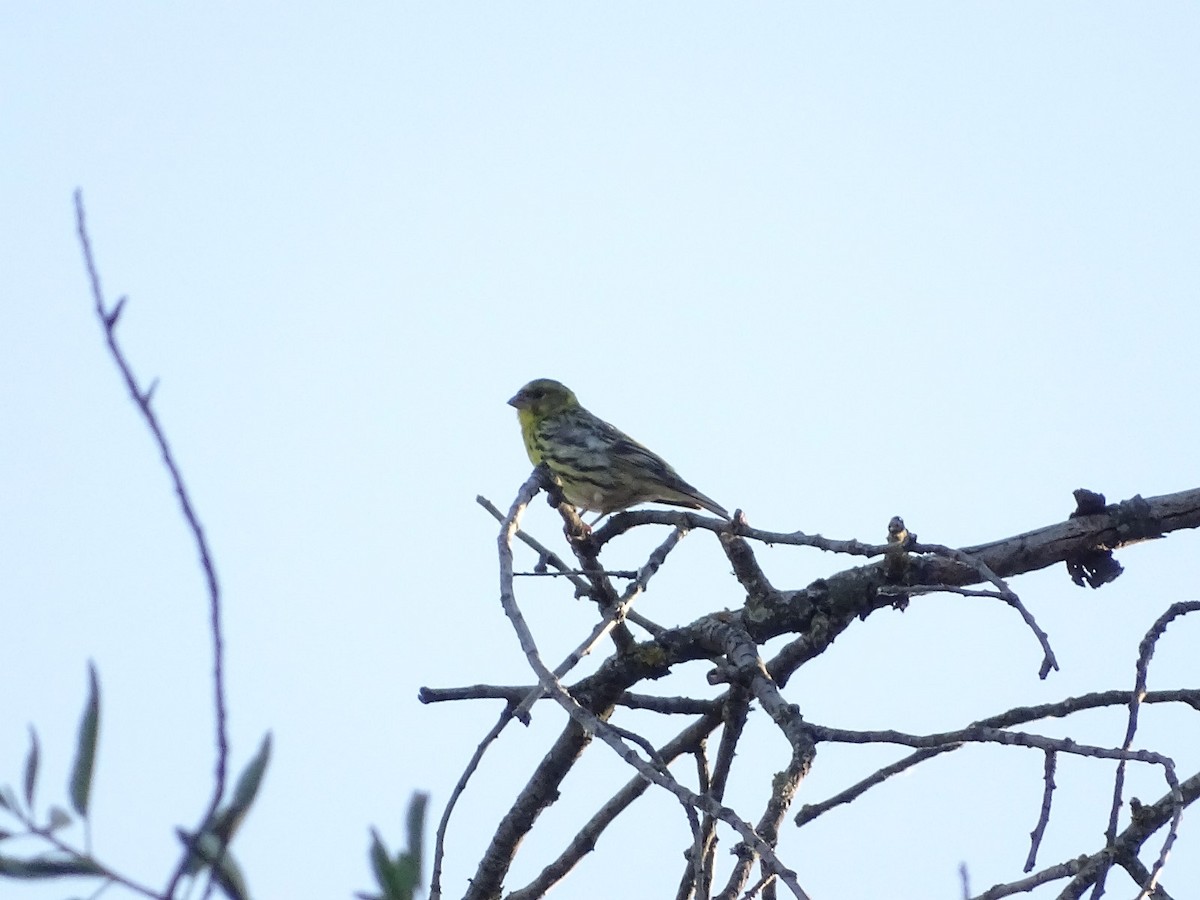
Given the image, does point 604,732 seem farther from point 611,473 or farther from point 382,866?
point 611,473

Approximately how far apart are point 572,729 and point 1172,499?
1907mm

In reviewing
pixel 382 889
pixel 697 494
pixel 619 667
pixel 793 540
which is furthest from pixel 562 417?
pixel 382 889

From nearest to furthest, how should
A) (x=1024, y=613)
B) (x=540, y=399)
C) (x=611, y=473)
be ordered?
(x=1024, y=613) < (x=611, y=473) < (x=540, y=399)

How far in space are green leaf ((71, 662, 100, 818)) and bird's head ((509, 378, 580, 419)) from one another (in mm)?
8686

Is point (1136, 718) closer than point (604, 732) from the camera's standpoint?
No

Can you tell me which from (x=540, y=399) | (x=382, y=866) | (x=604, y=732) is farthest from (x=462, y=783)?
(x=540, y=399)

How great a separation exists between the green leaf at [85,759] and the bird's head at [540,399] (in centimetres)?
869

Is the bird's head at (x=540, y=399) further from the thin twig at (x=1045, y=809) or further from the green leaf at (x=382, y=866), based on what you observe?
the green leaf at (x=382, y=866)

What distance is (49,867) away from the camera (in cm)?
124

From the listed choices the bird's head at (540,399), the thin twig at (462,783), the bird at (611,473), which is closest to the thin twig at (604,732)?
the thin twig at (462,783)

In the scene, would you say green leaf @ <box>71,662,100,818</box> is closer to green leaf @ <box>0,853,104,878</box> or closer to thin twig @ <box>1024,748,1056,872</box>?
green leaf @ <box>0,853,104,878</box>

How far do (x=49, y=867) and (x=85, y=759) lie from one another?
0.09m

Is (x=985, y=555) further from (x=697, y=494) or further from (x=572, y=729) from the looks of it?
(x=697, y=494)

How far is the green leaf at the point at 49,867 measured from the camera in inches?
48.1
